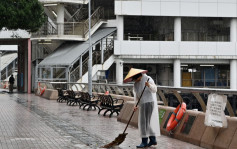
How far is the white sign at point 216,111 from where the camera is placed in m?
10.4

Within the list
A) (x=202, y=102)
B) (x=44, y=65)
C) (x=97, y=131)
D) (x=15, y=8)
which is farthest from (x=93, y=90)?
(x=202, y=102)

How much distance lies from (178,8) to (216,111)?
38021mm

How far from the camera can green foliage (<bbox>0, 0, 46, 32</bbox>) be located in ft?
79.2

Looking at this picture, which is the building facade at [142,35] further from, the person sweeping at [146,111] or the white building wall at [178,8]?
the person sweeping at [146,111]

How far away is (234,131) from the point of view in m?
10.0

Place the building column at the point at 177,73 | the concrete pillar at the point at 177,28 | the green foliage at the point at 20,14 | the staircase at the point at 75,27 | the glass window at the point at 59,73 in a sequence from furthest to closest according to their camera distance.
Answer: the concrete pillar at the point at 177,28 → the building column at the point at 177,73 → the staircase at the point at 75,27 → the glass window at the point at 59,73 → the green foliage at the point at 20,14

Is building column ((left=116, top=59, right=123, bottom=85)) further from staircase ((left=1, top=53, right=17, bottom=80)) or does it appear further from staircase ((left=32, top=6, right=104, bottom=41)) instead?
staircase ((left=1, top=53, right=17, bottom=80))

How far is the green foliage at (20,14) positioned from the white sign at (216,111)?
15489 millimetres

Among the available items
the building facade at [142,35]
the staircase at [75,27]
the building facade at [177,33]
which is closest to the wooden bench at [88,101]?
the building facade at [142,35]

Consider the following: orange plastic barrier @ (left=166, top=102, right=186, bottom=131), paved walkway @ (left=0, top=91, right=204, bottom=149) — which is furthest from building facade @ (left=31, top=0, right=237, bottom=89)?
orange plastic barrier @ (left=166, top=102, right=186, bottom=131)

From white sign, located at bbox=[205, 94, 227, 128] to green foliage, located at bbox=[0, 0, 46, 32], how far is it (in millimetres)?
15489

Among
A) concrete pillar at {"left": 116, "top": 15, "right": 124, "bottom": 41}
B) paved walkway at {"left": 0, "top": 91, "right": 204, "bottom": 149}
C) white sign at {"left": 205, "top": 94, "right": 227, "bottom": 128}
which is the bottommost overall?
paved walkway at {"left": 0, "top": 91, "right": 204, "bottom": 149}

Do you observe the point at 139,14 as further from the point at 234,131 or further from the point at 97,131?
the point at 234,131

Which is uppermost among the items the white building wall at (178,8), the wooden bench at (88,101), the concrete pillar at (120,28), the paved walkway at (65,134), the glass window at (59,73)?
the white building wall at (178,8)
